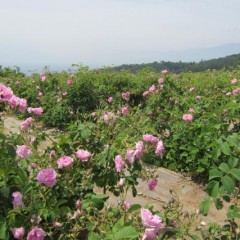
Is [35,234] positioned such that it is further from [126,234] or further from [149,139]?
[149,139]

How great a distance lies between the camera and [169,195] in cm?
414

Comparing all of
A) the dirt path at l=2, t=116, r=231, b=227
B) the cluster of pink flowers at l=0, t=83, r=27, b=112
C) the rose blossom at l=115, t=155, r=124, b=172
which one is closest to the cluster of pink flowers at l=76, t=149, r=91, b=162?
the rose blossom at l=115, t=155, r=124, b=172

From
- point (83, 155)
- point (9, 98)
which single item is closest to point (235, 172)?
point (83, 155)

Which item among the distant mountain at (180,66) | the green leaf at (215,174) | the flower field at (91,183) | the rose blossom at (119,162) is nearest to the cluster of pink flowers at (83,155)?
the flower field at (91,183)

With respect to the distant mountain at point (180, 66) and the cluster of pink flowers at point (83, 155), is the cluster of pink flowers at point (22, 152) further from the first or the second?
the distant mountain at point (180, 66)

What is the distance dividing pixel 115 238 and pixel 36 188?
730 millimetres

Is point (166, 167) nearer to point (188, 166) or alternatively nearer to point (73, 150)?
point (188, 166)

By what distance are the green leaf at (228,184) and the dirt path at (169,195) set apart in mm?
1833

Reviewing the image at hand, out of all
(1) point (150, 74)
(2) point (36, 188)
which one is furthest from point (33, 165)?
(1) point (150, 74)

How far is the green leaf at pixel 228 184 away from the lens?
1858 mm

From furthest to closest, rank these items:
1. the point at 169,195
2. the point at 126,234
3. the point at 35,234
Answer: the point at 169,195
the point at 35,234
the point at 126,234

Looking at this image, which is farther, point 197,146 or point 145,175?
point 197,146

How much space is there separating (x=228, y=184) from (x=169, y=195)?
7.62 feet

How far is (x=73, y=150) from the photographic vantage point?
2486 mm
